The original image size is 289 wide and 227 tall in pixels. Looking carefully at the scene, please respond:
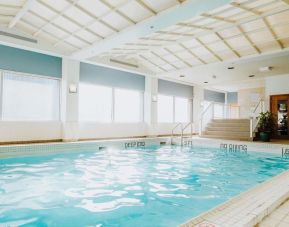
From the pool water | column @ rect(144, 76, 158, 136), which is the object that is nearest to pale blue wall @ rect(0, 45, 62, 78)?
the pool water

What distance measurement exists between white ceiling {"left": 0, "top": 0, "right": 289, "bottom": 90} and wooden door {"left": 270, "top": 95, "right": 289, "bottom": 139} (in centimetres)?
146

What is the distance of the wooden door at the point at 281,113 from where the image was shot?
35.0 feet

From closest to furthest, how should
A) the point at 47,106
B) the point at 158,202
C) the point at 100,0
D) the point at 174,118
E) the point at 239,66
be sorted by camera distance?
the point at 158,202 → the point at 100,0 → the point at 47,106 → the point at 239,66 → the point at 174,118

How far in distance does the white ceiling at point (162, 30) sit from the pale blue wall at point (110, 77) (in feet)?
1.93

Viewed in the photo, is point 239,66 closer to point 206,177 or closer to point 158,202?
point 206,177

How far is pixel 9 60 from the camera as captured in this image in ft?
25.2

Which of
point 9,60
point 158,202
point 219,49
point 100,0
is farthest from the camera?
point 219,49

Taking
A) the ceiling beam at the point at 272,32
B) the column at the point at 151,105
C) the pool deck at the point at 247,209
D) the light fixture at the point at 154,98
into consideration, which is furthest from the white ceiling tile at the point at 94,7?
the light fixture at the point at 154,98

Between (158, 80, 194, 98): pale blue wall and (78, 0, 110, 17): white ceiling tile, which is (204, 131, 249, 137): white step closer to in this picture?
(158, 80, 194, 98): pale blue wall

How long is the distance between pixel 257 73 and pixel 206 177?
25.7 ft

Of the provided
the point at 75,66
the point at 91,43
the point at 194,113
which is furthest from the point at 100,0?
the point at 194,113

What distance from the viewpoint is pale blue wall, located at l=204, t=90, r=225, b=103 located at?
16281 millimetres

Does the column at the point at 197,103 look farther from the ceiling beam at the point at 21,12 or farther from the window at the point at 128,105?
the ceiling beam at the point at 21,12

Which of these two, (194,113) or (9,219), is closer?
(9,219)
